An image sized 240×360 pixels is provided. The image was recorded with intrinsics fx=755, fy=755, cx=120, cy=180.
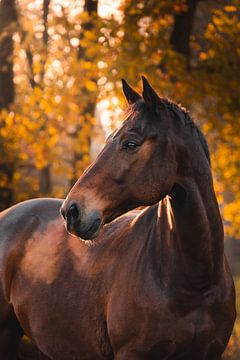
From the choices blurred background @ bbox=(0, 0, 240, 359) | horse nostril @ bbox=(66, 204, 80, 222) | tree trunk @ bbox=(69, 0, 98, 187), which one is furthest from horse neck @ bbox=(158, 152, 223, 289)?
tree trunk @ bbox=(69, 0, 98, 187)

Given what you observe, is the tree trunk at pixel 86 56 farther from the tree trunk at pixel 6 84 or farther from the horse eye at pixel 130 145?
the horse eye at pixel 130 145

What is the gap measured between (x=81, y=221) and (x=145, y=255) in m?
0.76

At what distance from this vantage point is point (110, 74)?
503 inches

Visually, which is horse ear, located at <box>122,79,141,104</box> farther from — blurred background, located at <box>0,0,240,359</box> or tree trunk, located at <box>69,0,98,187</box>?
tree trunk, located at <box>69,0,98,187</box>

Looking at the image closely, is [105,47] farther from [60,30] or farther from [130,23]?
[60,30]

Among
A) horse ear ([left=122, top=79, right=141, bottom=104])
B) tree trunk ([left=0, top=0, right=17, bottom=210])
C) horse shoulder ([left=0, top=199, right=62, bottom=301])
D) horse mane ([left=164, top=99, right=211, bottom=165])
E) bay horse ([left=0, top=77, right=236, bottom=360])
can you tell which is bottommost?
tree trunk ([left=0, top=0, right=17, bottom=210])

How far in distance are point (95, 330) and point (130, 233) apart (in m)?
0.63

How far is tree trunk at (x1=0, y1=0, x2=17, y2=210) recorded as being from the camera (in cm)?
1414

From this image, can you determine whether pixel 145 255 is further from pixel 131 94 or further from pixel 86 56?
pixel 86 56

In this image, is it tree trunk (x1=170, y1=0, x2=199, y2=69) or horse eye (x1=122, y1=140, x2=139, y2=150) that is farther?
tree trunk (x1=170, y1=0, x2=199, y2=69)

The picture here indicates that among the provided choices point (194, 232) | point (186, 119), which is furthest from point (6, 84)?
point (194, 232)

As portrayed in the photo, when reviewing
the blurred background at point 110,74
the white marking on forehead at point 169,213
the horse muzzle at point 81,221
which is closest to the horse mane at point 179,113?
the white marking on forehead at point 169,213

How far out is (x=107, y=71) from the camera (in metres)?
12.7

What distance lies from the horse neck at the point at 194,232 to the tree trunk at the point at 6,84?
32.6 ft
